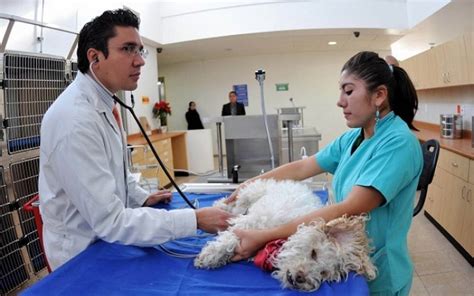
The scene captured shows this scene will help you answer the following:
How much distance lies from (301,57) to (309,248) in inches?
339

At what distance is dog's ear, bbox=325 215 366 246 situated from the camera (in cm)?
98

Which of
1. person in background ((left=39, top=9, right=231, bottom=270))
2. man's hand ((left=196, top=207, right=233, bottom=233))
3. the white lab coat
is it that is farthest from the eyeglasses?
man's hand ((left=196, top=207, right=233, bottom=233))

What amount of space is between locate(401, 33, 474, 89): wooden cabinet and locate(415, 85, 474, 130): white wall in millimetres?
272

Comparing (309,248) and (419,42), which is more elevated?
(419,42)

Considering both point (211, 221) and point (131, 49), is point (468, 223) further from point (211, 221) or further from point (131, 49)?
point (131, 49)

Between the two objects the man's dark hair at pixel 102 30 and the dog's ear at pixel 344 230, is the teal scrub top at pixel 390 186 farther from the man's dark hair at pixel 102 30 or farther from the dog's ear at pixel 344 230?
the man's dark hair at pixel 102 30

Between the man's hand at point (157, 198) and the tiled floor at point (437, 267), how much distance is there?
1905 mm

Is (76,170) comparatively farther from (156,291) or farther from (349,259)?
(349,259)

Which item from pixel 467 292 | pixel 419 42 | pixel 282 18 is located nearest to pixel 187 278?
pixel 467 292

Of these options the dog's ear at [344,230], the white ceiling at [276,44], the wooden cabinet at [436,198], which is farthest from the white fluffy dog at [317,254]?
the white ceiling at [276,44]

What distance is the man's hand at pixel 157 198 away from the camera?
1.72 meters

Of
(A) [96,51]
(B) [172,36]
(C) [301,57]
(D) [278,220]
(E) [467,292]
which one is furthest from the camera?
(C) [301,57]

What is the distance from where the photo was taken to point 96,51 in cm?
132

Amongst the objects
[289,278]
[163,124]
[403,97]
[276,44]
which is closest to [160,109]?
[163,124]
